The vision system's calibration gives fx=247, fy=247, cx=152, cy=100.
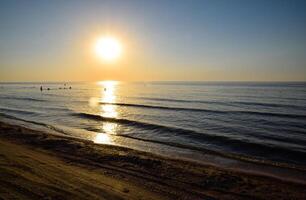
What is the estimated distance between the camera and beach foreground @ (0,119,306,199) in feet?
23.6

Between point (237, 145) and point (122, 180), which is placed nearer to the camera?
point (122, 180)

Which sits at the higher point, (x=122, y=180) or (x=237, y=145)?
(x=122, y=180)

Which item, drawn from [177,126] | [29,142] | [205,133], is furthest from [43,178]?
[177,126]

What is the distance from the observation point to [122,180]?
8805 mm

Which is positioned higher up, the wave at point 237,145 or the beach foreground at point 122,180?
the beach foreground at point 122,180

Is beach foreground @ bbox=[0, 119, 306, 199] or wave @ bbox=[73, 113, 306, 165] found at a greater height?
beach foreground @ bbox=[0, 119, 306, 199]

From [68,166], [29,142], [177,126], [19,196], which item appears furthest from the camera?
[177,126]

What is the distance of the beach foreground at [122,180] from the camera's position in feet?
23.6

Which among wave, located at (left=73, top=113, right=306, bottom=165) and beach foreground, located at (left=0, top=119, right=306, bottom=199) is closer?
beach foreground, located at (left=0, top=119, right=306, bottom=199)

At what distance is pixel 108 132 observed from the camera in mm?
19641

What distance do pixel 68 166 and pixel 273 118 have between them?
851 inches

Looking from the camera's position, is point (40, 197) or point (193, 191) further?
point (193, 191)

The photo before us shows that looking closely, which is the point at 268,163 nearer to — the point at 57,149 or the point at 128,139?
the point at 128,139

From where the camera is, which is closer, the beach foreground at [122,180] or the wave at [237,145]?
the beach foreground at [122,180]
